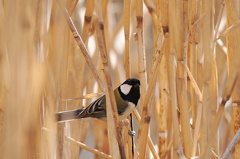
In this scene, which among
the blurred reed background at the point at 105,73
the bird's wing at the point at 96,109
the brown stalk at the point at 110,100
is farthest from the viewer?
the bird's wing at the point at 96,109

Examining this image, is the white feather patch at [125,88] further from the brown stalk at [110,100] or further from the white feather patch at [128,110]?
the brown stalk at [110,100]

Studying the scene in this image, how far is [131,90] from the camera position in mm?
1374

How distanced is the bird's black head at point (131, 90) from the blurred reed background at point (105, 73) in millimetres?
85

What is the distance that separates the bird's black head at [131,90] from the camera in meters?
1.34

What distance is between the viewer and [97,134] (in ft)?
5.47

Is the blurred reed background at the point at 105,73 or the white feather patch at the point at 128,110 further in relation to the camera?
the white feather patch at the point at 128,110

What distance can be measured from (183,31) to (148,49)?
1.08 m

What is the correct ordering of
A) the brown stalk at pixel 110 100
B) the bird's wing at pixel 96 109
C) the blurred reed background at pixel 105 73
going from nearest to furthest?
the blurred reed background at pixel 105 73 → the brown stalk at pixel 110 100 → the bird's wing at pixel 96 109

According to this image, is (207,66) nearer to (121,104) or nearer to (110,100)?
(110,100)

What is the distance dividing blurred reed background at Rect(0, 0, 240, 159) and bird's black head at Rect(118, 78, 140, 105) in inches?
3.3

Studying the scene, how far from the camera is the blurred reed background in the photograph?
1.83 ft

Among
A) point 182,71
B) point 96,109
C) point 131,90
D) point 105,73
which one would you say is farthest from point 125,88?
point 105,73

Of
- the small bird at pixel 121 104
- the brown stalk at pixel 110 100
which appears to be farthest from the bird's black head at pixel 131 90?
the brown stalk at pixel 110 100

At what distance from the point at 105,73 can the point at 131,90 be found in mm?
527
